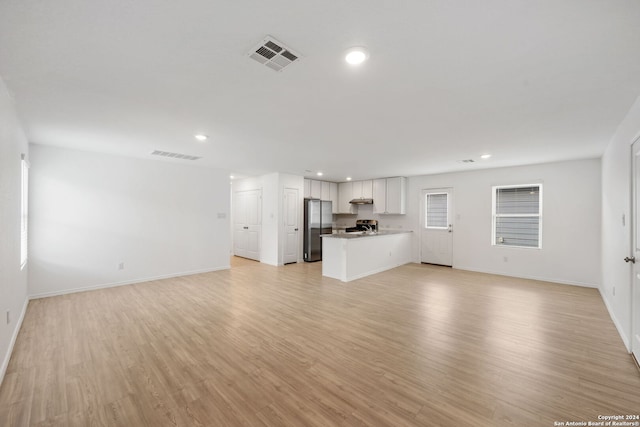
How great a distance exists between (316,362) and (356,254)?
3.49 m

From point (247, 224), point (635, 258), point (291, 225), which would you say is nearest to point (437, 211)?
point (291, 225)

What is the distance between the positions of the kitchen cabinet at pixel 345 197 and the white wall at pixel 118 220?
3.99 m

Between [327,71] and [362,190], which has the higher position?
[327,71]

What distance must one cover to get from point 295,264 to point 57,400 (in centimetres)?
567

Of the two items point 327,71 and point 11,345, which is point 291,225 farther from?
point 327,71

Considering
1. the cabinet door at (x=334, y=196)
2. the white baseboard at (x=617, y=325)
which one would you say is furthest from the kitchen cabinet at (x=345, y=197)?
the white baseboard at (x=617, y=325)

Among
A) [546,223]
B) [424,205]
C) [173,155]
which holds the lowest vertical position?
[546,223]

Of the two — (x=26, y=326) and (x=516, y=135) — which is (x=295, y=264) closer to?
(x=26, y=326)

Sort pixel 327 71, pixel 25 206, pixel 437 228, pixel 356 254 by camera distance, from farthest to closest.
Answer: pixel 437 228 < pixel 356 254 < pixel 25 206 < pixel 327 71

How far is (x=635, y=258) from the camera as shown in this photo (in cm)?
258

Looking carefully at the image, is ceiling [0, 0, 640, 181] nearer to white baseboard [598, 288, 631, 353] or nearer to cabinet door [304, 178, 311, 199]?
white baseboard [598, 288, 631, 353]

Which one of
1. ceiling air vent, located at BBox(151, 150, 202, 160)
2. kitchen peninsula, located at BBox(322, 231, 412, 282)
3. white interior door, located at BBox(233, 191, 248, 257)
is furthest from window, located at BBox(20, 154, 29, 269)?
kitchen peninsula, located at BBox(322, 231, 412, 282)

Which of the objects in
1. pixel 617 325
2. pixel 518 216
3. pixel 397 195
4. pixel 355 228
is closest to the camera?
pixel 617 325

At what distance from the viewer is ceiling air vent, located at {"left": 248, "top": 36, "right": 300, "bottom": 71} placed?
1.75 metres
